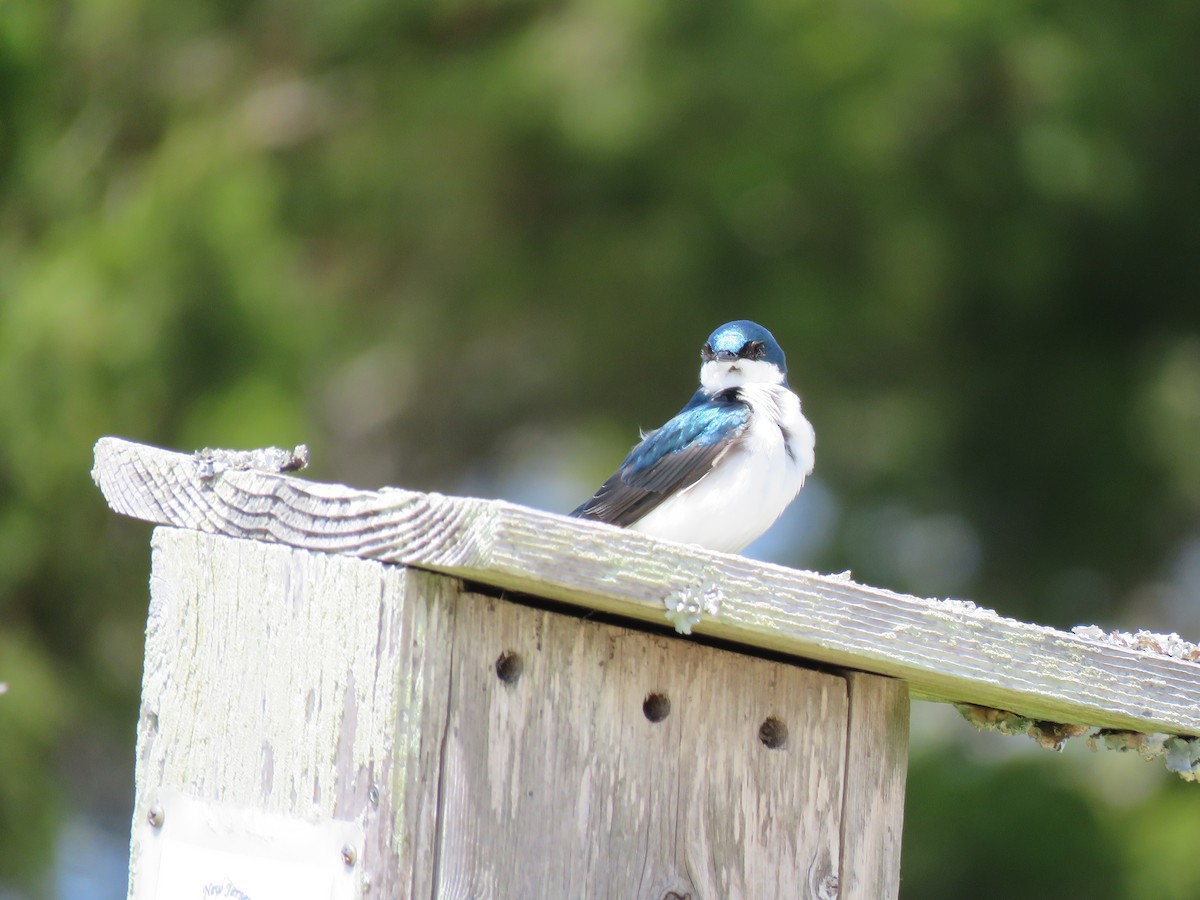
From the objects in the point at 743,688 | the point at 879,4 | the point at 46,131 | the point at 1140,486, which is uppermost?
the point at 879,4

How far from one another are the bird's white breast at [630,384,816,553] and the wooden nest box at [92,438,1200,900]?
448 millimetres

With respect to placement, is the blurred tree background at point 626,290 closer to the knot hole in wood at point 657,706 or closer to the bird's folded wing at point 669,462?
the bird's folded wing at point 669,462

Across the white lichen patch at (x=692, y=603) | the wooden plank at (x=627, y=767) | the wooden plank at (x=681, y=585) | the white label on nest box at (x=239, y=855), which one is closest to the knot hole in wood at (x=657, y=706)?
the wooden plank at (x=627, y=767)

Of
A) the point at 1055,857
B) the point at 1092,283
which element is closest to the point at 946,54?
the point at 1092,283

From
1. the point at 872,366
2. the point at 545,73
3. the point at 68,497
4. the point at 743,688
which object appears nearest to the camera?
the point at 743,688

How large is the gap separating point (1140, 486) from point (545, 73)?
300cm

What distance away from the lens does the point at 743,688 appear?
1.96 metres

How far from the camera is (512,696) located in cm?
176

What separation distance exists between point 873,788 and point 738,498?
54 centimetres

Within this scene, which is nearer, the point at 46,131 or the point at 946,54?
the point at 46,131

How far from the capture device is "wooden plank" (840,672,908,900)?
1.99 meters

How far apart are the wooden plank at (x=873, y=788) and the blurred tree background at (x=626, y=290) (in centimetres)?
239

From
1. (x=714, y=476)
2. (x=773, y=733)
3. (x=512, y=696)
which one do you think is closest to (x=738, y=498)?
(x=714, y=476)

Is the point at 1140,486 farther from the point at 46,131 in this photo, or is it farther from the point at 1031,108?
the point at 46,131
